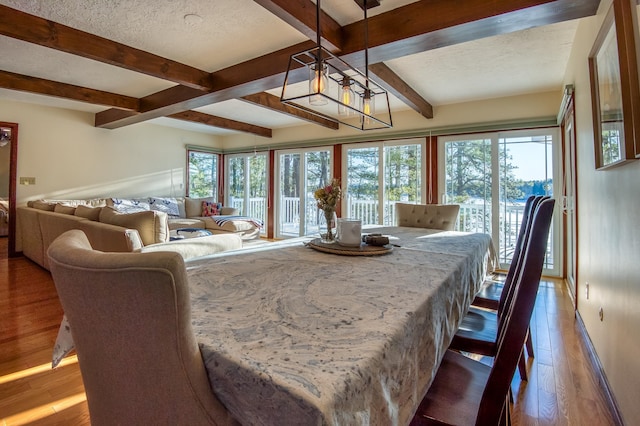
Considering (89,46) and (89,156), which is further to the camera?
(89,156)

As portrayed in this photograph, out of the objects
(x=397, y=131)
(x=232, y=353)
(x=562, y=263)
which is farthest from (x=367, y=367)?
(x=397, y=131)

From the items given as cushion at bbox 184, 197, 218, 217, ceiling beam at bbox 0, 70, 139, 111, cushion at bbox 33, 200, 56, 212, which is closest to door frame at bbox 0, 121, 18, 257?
cushion at bbox 33, 200, 56, 212

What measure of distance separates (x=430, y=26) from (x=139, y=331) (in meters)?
2.41

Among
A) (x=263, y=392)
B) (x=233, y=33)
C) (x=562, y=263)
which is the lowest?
(x=562, y=263)

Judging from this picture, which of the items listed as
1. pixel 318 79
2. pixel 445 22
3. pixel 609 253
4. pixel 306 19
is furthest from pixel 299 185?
pixel 609 253

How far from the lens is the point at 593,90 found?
1.93 metres

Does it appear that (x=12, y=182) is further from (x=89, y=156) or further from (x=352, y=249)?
(x=352, y=249)

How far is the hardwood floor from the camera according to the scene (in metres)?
1.57

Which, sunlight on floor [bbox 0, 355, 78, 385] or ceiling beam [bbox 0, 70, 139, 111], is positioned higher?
ceiling beam [bbox 0, 70, 139, 111]

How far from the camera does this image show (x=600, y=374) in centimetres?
183

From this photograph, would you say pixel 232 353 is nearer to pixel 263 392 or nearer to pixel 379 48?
pixel 263 392

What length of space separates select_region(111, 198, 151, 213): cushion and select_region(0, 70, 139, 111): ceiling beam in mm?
1693

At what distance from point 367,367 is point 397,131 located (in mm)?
4883

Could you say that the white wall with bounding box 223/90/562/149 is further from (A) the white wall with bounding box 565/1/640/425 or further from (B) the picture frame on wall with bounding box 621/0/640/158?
(B) the picture frame on wall with bounding box 621/0/640/158
